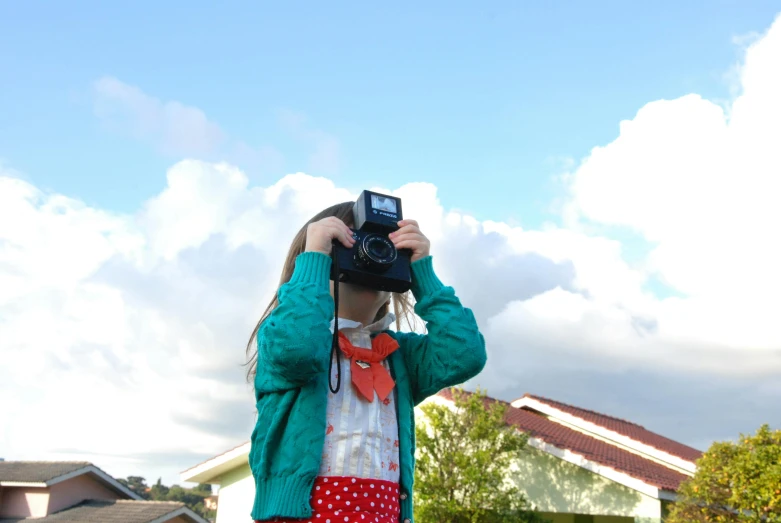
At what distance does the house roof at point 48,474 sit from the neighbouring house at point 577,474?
10.8 ft

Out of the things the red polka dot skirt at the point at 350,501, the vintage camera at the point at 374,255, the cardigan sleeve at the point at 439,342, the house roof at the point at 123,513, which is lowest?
the red polka dot skirt at the point at 350,501

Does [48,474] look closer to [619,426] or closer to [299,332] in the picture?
[619,426]

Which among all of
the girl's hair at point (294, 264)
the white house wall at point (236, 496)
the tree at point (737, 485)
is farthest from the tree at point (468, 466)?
the girl's hair at point (294, 264)

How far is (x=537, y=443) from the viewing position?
9844mm

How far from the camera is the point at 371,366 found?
7.11 ft

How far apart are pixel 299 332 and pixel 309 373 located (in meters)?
0.12

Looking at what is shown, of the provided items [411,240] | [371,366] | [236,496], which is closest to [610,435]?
[236,496]

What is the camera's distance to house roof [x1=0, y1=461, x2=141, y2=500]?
1405 cm

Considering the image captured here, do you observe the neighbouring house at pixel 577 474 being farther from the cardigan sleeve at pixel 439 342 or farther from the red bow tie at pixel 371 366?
the red bow tie at pixel 371 366

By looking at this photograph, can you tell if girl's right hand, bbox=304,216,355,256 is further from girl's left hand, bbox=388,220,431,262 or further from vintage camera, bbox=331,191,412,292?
girl's left hand, bbox=388,220,431,262

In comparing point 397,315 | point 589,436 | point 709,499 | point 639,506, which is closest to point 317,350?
point 397,315

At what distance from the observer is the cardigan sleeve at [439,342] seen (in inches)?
86.5

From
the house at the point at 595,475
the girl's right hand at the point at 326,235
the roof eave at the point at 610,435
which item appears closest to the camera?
the girl's right hand at the point at 326,235

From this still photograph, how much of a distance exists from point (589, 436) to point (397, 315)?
1090cm
